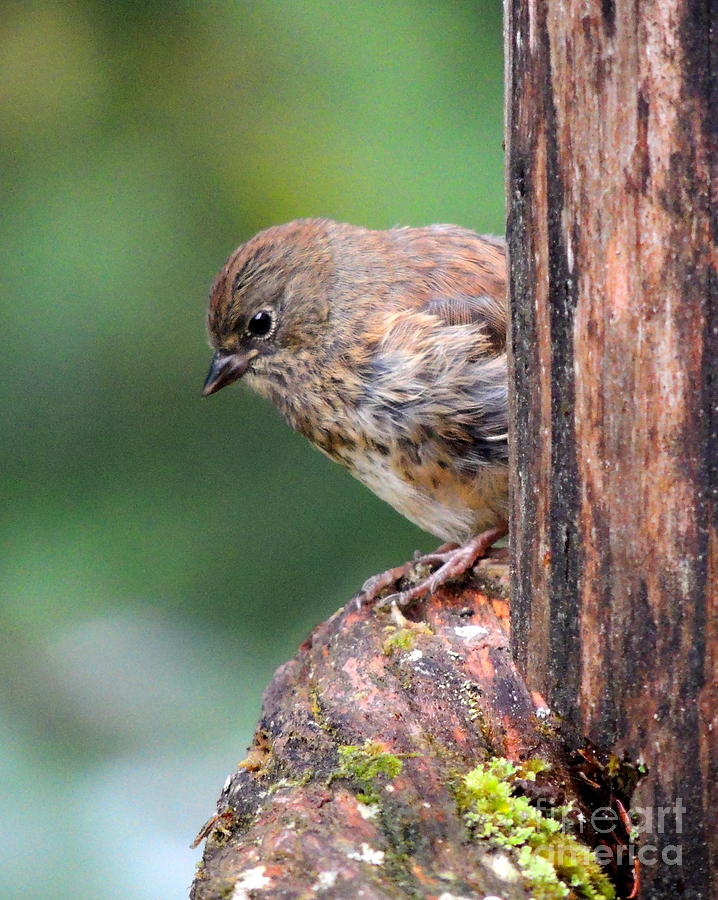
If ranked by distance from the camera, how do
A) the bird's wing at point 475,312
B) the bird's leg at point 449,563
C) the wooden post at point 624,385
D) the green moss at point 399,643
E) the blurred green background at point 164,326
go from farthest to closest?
the blurred green background at point 164,326
the bird's wing at point 475,312
the bird's leg at point 449,563
the green moss at point 399,643
the wooden post at point 624,385

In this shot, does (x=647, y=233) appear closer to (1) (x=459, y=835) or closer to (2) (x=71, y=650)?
(1) (x=459, y=835)

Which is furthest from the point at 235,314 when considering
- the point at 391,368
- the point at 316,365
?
the point at 391,368

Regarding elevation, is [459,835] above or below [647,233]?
below

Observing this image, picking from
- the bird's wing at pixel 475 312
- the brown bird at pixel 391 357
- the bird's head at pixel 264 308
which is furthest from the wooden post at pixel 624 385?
the bird's head at pixel 264 308

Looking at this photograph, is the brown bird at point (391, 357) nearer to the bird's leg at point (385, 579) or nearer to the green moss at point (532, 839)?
the bird's leg at point (385, 579)

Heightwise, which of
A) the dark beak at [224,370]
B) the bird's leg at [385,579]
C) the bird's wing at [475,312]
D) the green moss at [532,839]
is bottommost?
the green moss at [532,839]

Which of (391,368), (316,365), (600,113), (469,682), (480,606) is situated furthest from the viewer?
(316,365)

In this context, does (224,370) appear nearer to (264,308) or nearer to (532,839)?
(264,308)
